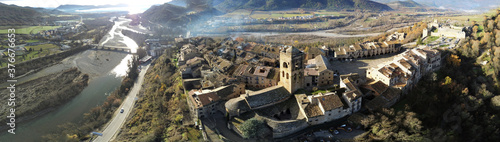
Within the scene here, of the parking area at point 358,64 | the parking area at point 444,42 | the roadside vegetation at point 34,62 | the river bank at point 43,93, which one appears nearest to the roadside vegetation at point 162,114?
the river bank at point 43,93

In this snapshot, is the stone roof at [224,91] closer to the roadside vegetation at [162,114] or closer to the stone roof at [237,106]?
the stone roof at [237,106]

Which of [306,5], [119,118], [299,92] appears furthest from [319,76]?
[306,5]

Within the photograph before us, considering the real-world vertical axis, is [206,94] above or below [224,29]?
below

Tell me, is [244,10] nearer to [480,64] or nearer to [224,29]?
[224,29]

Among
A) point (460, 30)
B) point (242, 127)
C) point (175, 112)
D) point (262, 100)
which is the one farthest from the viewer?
point (460, 30)

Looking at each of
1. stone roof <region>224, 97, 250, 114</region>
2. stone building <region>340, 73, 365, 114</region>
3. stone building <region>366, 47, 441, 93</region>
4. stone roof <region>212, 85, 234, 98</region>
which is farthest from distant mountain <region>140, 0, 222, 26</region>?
stone building <region>340, 73, 365, 114</region>

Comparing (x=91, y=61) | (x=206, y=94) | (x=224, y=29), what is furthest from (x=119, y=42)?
(x=206, y=94)

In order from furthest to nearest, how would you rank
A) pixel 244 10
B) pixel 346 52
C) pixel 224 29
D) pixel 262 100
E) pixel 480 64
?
pixel 244 10 → pixel 224 29 → pixel 346 52 → pixel 480 64 → pixel 262 100
